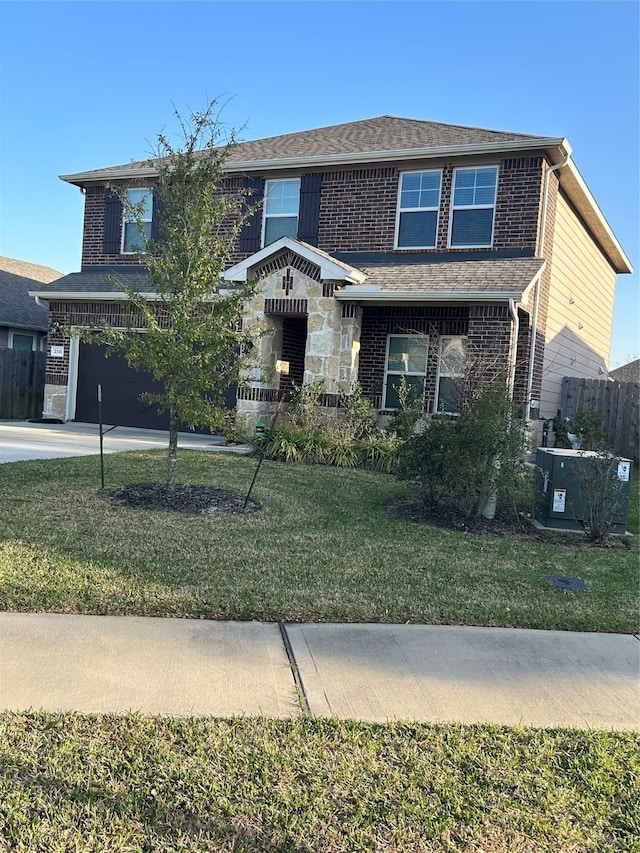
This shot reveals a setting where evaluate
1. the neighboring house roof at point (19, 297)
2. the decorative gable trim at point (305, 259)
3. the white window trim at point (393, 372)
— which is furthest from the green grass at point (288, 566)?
the neighboring house roof at point (19, 297)

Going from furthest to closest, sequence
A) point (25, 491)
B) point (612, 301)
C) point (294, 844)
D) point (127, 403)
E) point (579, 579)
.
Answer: point (612, 301)
point (127, 403)
point (25, 491)
point (579, 579)
point (294, 844)

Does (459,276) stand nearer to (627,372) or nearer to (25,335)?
(25,335)

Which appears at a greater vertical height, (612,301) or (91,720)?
(612,301)

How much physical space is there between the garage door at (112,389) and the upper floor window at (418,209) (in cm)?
688

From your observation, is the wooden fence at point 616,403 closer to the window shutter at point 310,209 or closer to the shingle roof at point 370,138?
the shingle roof at point 370,138

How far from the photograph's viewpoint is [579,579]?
6230 mm

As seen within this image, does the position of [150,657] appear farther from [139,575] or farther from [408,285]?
[408,285]

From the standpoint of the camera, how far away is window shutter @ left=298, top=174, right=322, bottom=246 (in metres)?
15.9

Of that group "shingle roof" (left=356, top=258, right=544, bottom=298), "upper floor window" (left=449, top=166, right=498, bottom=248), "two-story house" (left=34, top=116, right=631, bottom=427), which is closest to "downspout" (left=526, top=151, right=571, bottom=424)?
"two-story house" (left=34, top=116, right=631, bottom=427)

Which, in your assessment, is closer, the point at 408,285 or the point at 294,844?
the point at 294,844

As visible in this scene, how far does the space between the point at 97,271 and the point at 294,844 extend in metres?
17.3

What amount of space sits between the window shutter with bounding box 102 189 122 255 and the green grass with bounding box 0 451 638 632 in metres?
10.3

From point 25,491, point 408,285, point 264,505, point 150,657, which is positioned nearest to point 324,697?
point 150,657

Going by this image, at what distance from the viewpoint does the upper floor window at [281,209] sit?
16.2m
